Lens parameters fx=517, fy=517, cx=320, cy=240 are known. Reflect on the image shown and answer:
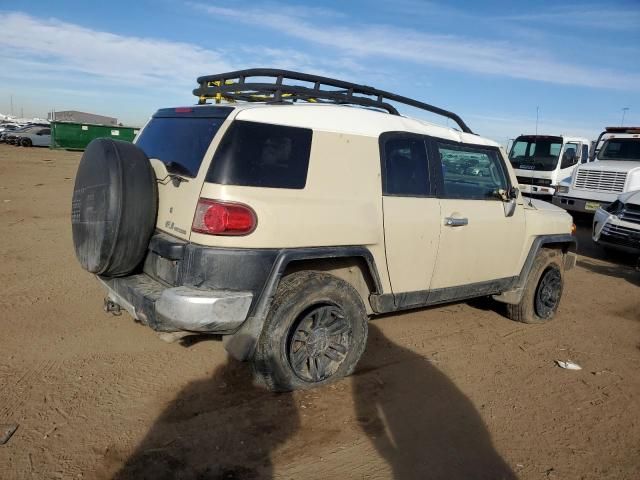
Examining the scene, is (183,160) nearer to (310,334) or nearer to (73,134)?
(310,334)

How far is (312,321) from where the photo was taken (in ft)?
11.8

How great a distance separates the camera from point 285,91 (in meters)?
3.76

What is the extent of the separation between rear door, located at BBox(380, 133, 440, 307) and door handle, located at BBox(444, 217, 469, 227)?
11 cm

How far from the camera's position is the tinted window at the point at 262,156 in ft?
10.3

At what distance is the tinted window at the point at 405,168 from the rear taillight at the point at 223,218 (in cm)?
117

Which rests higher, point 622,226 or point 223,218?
point 223,218

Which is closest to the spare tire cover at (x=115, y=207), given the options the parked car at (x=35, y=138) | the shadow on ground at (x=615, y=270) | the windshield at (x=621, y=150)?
the shadow on ground at (x=615, y=270)

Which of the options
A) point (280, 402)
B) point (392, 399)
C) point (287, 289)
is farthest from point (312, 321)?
point (392, 399)

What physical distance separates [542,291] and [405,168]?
2.54 m

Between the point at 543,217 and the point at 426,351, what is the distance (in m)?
1.86

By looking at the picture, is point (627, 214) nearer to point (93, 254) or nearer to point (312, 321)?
point (312, 321)

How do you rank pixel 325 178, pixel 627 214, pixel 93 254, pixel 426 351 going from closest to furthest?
pixel 93 254 → pixel 325 178 → pixel 426 351 → pixel 627 214

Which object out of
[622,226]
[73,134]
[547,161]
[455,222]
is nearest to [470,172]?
[455,222]

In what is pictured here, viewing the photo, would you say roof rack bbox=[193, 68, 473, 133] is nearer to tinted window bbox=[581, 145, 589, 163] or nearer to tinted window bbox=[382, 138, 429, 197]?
tinted window bbox=[382, 138, 429, 197]
